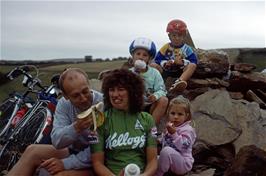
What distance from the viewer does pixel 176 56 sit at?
6992 mm

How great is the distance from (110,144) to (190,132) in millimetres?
737

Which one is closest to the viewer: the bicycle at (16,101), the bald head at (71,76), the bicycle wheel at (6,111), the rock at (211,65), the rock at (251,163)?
the bald head at (71,76)

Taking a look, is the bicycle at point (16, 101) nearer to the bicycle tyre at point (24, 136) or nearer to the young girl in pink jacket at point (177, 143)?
the bicycle tyre at point (24, 136)

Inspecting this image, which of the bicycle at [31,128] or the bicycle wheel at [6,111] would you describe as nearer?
the bicycle at [31,128]

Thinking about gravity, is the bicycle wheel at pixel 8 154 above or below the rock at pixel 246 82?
below

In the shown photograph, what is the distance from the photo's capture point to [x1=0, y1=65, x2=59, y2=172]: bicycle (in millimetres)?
6363

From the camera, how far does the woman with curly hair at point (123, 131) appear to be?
396 cm

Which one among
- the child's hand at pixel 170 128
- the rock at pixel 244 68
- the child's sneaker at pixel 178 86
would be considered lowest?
the child's hand at pixel 170 128

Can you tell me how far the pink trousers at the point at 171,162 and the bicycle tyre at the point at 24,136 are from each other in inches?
96.7

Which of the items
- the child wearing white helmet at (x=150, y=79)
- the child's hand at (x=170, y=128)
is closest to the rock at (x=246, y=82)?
the child wearing white helmet at (x=150, y=79)

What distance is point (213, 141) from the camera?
19.8 ft

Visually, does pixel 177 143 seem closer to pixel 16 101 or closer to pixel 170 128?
pixel 170 128

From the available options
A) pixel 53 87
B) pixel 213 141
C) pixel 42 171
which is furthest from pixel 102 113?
pixel 53 87

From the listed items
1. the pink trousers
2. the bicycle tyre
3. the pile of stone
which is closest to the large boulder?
the pile of stone
